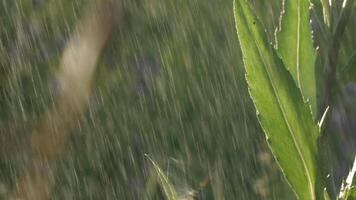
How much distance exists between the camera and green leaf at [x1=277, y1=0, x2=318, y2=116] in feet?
1.99

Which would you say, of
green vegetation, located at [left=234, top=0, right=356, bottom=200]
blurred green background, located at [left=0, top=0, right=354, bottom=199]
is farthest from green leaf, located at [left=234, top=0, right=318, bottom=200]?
blurred green background, located at [left=0, top=0, right=354, bottom=199]

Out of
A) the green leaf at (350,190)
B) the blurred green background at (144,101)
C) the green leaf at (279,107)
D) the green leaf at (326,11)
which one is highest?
the green leaf at (326,11)

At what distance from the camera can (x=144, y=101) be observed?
2703 mm

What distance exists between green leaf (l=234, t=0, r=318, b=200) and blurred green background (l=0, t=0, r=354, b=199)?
153 cm

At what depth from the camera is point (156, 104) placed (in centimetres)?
267

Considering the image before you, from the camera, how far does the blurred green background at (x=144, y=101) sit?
2.41 m

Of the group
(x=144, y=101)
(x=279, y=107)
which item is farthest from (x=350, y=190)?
(x=144, y=101)

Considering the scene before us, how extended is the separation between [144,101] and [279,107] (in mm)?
2135

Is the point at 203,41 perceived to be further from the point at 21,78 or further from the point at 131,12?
the point at 21,78

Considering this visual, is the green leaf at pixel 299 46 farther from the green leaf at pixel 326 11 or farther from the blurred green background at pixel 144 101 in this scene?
the blurred green background at pixel 144 101

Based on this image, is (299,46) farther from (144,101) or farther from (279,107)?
(144,101)

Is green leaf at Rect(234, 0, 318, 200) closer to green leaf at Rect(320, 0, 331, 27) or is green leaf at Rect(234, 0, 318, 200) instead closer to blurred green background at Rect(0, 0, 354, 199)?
green leaf at Rect(320, 0, 331, 27)

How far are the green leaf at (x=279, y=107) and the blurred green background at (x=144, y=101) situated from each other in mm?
1531

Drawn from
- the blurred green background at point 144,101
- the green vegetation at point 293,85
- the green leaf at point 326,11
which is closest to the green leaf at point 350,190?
the green vegetation at point 293,85
